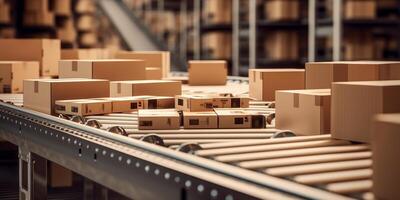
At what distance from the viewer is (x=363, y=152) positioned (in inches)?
82.2

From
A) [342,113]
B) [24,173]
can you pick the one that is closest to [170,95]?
[24,173]

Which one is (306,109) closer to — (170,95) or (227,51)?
(170,95)

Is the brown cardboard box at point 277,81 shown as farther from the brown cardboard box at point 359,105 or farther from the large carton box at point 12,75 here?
the large carton box at point 12,75

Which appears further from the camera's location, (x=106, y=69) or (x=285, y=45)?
(x=285, y=45)

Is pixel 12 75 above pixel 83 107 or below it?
above

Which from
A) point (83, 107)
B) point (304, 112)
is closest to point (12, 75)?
point (83, 107)

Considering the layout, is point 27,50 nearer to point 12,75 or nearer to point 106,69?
point 12,75

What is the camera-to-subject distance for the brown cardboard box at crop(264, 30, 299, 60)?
326 inches

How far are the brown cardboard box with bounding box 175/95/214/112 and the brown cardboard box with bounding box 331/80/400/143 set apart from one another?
85 cm

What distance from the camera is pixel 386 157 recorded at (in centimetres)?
155

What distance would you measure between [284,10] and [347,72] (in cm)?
505

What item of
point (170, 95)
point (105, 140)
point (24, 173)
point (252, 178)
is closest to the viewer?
point (252, 178)

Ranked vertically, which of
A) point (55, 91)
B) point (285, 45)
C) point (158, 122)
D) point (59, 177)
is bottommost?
point (59, 177)

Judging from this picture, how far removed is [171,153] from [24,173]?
1669mm
